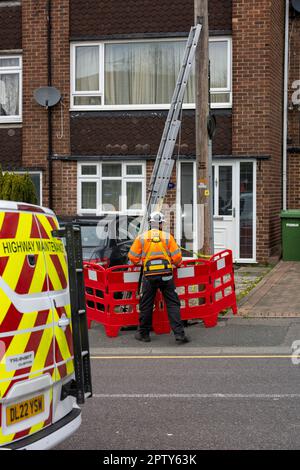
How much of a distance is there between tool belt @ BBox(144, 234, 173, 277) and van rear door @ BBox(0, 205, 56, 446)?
204 inches

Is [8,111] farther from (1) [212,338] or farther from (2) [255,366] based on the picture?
(2) [255,366]

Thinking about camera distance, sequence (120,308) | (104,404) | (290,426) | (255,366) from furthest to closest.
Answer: (120,308) < (255,366) < (104,404) < (290,426)

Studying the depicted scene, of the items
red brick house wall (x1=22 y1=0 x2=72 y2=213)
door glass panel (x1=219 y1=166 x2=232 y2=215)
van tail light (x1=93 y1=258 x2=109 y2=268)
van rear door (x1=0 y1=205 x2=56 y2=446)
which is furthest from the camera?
red brick house wall (x1=22 y1=0 x2=72 y2=213)

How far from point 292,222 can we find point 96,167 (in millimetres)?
5095

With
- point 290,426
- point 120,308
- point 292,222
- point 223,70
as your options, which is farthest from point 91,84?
point 290,426

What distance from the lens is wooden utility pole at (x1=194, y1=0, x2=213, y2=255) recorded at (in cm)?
1176

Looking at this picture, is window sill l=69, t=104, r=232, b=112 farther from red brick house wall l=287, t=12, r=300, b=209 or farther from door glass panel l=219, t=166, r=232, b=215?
red brick house wall l=287, t=12, r=300, b=209

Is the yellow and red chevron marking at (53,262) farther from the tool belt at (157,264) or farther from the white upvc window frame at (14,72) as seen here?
the white upvc window frame at (14,72)

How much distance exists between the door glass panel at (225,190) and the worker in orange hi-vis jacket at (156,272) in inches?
313

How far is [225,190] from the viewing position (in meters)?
17.9

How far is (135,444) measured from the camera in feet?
18.4

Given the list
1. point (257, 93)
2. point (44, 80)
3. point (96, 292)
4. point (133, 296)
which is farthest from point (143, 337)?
point (44, 80)

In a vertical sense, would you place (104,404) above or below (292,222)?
below

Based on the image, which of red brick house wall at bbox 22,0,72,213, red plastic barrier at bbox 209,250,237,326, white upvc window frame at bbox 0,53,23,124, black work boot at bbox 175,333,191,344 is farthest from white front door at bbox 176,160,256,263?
black work boot at bbox 175,333,191,344
